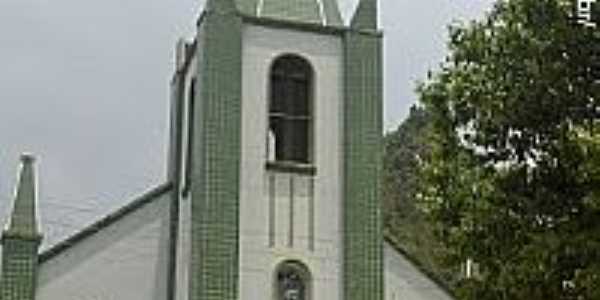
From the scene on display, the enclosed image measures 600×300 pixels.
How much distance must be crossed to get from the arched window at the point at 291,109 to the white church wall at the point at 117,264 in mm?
2703

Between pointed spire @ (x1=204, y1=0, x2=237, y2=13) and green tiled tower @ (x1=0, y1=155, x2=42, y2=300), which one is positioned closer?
green tiled tower @ (x1=0, y1=155, x2=42, y2=300)

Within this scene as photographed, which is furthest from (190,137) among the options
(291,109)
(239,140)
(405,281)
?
(405,281)

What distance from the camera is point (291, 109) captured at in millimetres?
25453

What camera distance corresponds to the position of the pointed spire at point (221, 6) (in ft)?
81.4

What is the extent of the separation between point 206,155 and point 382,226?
12.0ft

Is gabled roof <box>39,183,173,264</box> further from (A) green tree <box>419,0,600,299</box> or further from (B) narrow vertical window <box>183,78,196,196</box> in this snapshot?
(A) green tree <box>419,0,600,299</box>

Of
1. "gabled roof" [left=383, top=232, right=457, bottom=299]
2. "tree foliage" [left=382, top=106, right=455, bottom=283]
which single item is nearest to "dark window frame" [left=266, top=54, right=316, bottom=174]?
"gabled roof" [left=383, top=232, right=457, bottom=299]

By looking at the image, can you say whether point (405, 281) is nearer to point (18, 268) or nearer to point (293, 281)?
point (293, 281)

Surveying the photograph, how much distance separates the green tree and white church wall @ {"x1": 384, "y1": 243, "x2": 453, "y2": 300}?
26.8 ft

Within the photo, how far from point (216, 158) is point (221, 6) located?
9.92 ft

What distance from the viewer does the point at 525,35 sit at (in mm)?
16344

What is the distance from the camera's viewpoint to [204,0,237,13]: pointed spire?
24812 millimetres

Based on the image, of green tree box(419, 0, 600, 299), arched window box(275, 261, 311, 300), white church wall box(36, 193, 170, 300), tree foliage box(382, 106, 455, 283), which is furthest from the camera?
tree foliage box(382, 106, 455, 283)

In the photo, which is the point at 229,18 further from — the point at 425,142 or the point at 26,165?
the point at 425,142
